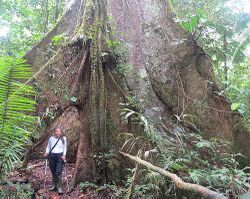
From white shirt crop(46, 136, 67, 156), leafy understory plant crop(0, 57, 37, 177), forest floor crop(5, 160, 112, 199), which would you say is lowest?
forest floor crop(5, 160, 112, 199)

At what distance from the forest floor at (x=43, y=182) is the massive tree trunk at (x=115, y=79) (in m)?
0.26

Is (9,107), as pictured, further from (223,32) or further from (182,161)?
(223,32)

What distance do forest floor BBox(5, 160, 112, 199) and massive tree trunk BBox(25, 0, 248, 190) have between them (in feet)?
0.84

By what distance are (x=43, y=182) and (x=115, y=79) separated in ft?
8.59

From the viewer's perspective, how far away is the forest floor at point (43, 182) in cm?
503

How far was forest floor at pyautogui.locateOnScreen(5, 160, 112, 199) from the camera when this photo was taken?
198 inches

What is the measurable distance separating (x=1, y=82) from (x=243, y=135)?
4399 mm

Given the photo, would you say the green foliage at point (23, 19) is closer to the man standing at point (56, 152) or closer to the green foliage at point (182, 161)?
the man standing at point (56, 152)

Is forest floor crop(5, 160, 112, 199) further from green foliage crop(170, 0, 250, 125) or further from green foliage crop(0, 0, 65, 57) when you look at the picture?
green foliage crop(0, 0, 65, 57)

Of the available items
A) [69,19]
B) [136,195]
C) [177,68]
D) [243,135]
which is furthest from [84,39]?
[243,135]

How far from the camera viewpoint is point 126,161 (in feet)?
16.9

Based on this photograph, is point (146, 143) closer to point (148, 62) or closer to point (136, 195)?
point (136, 195)

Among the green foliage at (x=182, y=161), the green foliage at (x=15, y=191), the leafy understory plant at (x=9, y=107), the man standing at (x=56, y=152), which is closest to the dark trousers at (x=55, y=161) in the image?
the man standing at (x=56, y=152)

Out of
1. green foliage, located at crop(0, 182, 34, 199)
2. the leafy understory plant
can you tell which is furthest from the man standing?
the leafy understory plant
